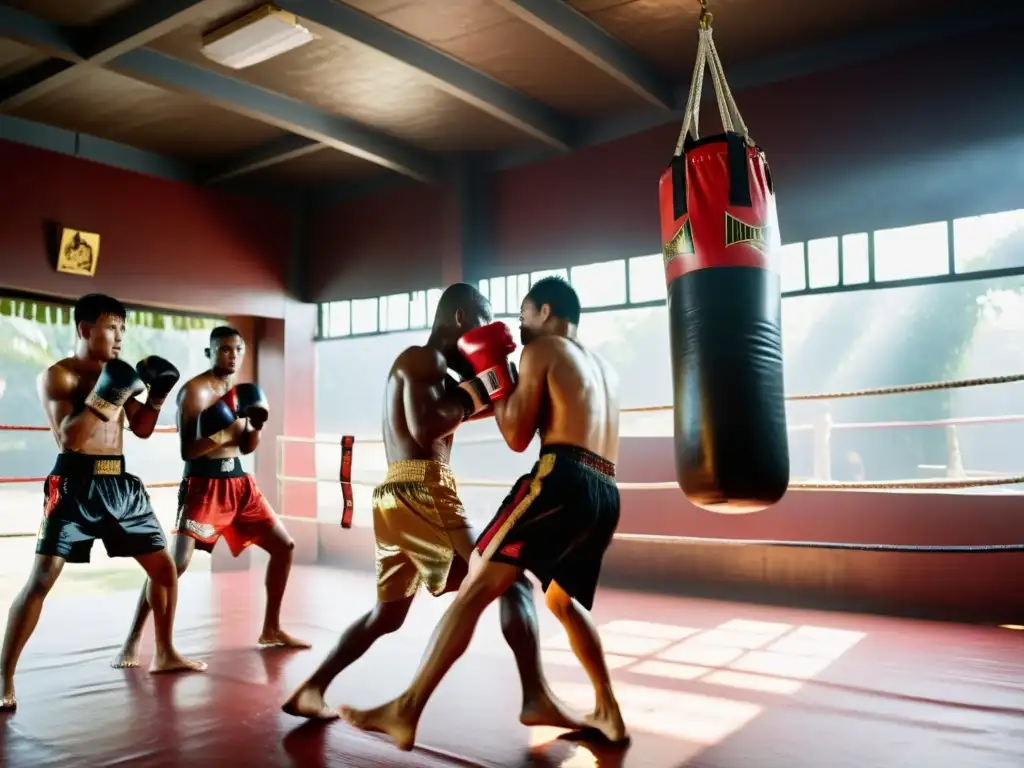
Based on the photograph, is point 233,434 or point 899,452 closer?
point 233,434

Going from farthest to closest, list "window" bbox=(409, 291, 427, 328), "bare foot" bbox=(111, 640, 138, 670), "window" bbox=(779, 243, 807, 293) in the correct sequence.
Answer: "window" bbox=(409, 291, 427, 328), "window" bbox=(779, 243, 807, 293), "bare foot" bbox=(111, 640, 138, 670)

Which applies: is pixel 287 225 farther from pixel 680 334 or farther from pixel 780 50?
pixel 680 334

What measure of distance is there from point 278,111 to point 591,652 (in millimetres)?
3760

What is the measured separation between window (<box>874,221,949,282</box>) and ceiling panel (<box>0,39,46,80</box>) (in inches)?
170

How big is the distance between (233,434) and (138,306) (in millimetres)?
2731

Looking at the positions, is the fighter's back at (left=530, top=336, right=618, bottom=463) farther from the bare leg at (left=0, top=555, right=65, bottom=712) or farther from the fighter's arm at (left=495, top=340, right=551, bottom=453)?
the bare leg at (left=0, top=555, right=65, bottom=712)

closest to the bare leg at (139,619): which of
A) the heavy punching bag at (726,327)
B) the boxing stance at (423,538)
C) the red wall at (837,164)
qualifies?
the boxing stance at (423,538)

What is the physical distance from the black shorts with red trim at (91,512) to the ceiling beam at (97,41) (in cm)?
206

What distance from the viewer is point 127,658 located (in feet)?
9.63

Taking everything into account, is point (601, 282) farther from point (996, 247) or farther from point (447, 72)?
point (996, 247)

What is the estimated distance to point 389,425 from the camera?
2.25m

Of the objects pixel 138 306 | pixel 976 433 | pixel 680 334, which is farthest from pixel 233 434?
pixel 976 433

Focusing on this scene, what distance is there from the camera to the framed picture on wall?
196 inches

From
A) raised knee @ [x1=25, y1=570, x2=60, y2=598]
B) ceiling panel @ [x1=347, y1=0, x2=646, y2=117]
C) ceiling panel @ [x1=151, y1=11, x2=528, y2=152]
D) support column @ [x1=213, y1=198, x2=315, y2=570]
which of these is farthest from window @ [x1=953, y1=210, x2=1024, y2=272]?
raised knee @ [x1=25, y1=570, x2=60, y2=598]
